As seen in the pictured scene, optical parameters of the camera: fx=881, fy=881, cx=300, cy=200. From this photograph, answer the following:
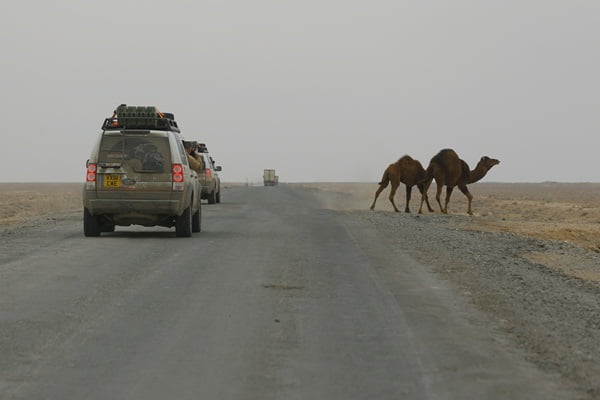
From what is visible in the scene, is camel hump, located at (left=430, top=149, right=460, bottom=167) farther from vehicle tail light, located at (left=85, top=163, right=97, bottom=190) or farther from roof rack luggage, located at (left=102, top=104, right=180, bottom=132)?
vehicle tail light, located at (left=85, top=163, right=97, bottom=190)

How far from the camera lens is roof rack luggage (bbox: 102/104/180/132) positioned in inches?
672

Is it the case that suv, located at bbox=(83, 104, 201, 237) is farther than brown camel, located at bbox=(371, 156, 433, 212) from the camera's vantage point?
No

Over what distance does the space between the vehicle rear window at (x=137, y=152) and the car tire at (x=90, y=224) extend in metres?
1.08

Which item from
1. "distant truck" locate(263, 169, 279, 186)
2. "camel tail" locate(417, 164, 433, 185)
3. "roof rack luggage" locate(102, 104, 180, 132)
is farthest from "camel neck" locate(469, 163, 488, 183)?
"distant truck" locate(263, 169, 279, 186)

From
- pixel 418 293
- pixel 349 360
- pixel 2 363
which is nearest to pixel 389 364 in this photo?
pixel 349 360

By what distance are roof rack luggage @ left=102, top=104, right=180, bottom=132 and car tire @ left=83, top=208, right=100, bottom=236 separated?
1.74 m

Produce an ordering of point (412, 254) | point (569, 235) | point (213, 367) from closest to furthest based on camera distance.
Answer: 1. point (213, 367)
2. point (412, 254)
3. point (569, 235)

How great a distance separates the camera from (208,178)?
34250 millimetres

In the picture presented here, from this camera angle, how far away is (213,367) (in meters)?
6.14

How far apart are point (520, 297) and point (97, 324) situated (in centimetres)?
467

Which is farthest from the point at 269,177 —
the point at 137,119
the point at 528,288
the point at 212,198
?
the point at 528,288

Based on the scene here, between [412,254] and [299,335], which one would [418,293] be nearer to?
[299,335]

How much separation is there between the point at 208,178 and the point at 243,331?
88.7 feet

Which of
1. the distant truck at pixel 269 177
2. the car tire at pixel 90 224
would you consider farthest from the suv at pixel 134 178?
the distant truck at pixel 269 177
